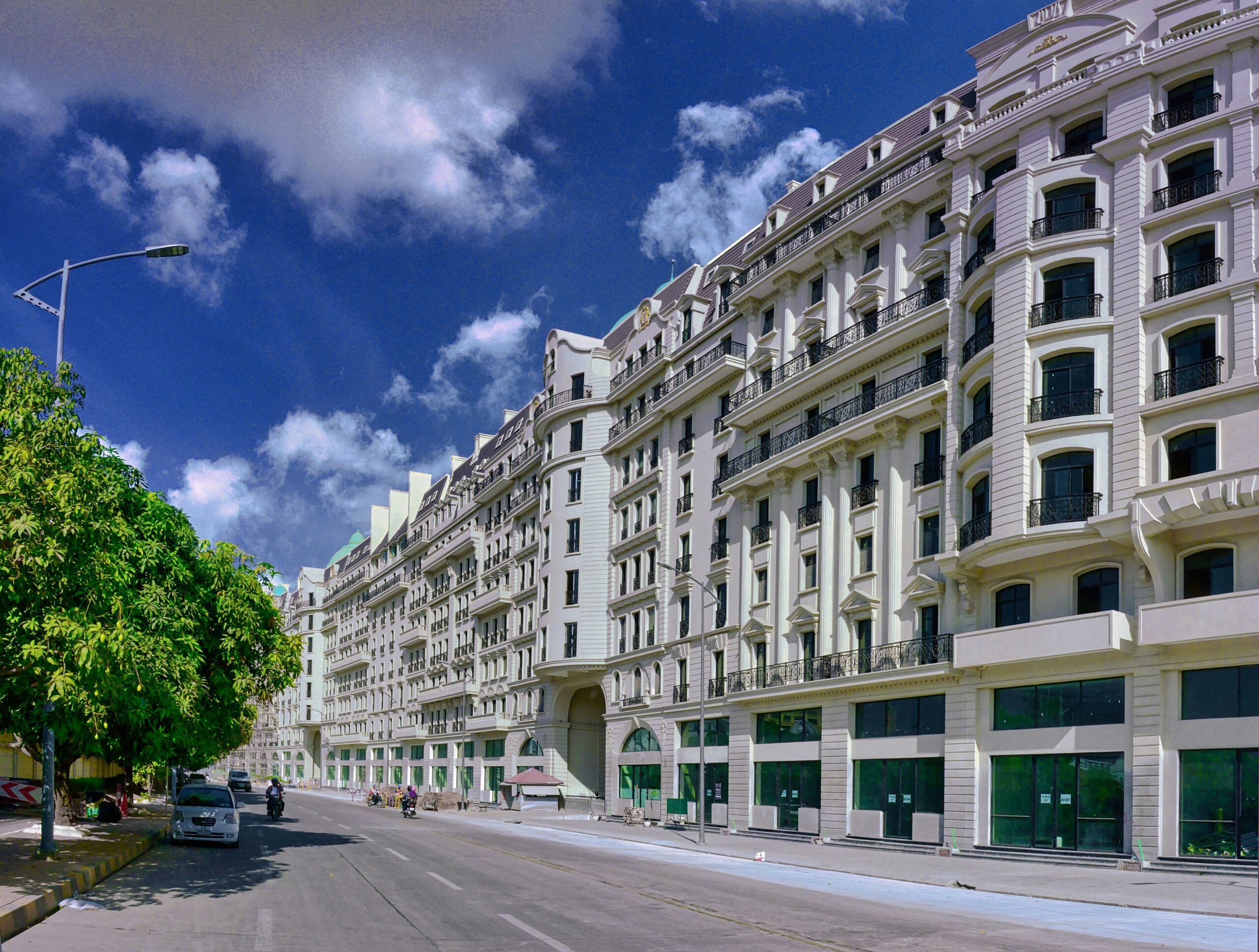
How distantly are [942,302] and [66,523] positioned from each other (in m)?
28.2

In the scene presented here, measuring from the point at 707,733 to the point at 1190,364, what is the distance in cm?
2650

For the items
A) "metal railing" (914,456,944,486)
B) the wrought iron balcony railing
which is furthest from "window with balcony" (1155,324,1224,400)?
the wrought iron balcony railing

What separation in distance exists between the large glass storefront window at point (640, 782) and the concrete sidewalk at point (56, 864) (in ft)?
82.2

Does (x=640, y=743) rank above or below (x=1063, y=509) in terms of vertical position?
below

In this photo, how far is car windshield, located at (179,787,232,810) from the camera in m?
28.2

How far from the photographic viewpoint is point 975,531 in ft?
107

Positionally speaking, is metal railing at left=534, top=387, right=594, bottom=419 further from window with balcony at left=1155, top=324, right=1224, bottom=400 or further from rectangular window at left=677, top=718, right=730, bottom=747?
window with balcony at left=1155, top=324, right=1224, bottom=400

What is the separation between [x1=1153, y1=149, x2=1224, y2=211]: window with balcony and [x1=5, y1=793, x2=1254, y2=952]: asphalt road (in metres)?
18.5

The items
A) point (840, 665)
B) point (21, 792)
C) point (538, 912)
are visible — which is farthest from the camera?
→ point (21, 792)

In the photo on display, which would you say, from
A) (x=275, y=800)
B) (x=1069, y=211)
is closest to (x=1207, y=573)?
(x=1069, y=211)

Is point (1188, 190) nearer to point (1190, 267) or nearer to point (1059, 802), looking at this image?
point (1190, 267)

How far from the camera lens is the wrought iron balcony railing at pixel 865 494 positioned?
38.9 meters

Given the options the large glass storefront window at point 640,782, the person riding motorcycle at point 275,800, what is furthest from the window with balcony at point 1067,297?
the person riding motorcycle at point 275,800

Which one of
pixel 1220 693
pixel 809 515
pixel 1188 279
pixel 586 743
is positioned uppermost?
pixel 1188 279
